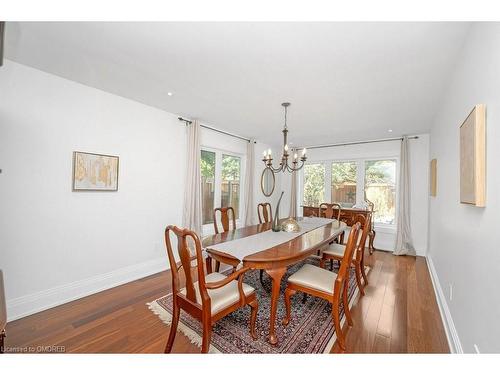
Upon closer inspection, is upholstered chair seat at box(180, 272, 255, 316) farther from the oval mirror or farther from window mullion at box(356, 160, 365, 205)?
window mullion at box(356, 160, 365, 205)

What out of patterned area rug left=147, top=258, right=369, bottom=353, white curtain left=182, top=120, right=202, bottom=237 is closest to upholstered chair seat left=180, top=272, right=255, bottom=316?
patterned area rug left=147, top=258, right=369, bottom=353

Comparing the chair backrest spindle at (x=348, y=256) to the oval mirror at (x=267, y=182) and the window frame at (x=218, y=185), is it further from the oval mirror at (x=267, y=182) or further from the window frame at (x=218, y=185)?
the oval mirror at (x=267, y=182)

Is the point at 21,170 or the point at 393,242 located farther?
the point at 393,242

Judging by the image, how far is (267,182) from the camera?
5.60 m

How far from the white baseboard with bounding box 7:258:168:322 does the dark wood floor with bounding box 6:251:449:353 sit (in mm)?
77

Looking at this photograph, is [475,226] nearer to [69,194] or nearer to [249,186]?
[69,194]

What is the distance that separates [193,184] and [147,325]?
2.01m

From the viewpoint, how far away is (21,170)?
6.68ft

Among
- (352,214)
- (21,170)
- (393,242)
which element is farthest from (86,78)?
(393,242)

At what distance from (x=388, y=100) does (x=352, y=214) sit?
7.10 ft

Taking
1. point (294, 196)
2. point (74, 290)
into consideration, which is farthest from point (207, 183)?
point (294, 196)

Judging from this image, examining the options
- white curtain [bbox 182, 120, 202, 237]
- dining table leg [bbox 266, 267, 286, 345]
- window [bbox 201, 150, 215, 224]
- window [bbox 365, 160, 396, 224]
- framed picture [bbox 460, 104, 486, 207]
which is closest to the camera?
framed picture [bbox 460, 104, 486, 207]

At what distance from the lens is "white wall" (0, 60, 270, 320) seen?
200cm
